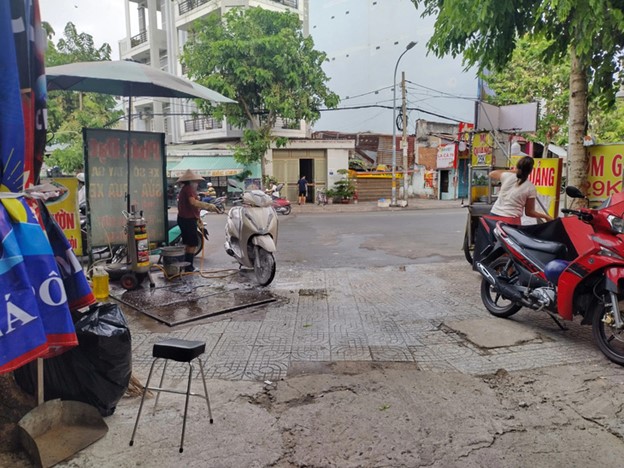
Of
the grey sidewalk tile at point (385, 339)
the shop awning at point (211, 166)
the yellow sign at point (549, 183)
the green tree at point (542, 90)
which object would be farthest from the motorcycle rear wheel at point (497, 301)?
the shop awning at point (211, 166)

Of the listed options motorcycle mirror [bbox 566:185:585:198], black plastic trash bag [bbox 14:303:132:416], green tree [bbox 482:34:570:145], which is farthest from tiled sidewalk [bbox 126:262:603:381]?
green tree [bbox 482:34:570:145]

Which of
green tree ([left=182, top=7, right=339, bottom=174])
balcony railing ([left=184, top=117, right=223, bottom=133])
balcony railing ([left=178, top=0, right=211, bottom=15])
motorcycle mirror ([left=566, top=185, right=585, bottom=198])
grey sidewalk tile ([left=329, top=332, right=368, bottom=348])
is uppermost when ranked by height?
balcony railing ([left=178, top=0, right=211, bottom=15])

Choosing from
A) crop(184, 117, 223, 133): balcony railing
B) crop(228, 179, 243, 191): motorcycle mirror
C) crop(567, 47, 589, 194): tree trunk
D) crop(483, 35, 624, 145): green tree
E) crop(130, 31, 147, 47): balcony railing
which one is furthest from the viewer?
crop(130, 31, 147, 47): balcony railing

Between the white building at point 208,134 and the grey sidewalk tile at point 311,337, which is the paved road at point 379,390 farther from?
the white building at point 208,134

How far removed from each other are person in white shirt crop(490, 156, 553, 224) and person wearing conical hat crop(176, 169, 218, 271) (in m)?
4.20

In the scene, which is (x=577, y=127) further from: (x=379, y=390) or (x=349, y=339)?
(x=379, y=390)

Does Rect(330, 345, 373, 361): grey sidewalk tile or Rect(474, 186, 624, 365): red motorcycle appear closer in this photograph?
Rect(474, 186, 624, 365): red motorcycle

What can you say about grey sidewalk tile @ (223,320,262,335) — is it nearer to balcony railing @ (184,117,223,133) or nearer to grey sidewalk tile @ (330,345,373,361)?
grey sidewalk tile @ (330,345,373,361)

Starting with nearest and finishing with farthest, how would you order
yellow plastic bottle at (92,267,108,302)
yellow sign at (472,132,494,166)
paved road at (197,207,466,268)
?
yellow plastic bottle at (92,267,108,302) < paved road at (197,207,466,268) < yellow sign at (472,132,494,166)

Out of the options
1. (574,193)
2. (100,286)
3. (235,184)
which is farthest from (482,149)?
(235,184)

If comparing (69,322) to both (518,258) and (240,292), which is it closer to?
(240,292)

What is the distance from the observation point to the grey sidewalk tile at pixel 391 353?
4.12m

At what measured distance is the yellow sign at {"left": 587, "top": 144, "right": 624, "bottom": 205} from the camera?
641 cm

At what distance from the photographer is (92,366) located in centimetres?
289
